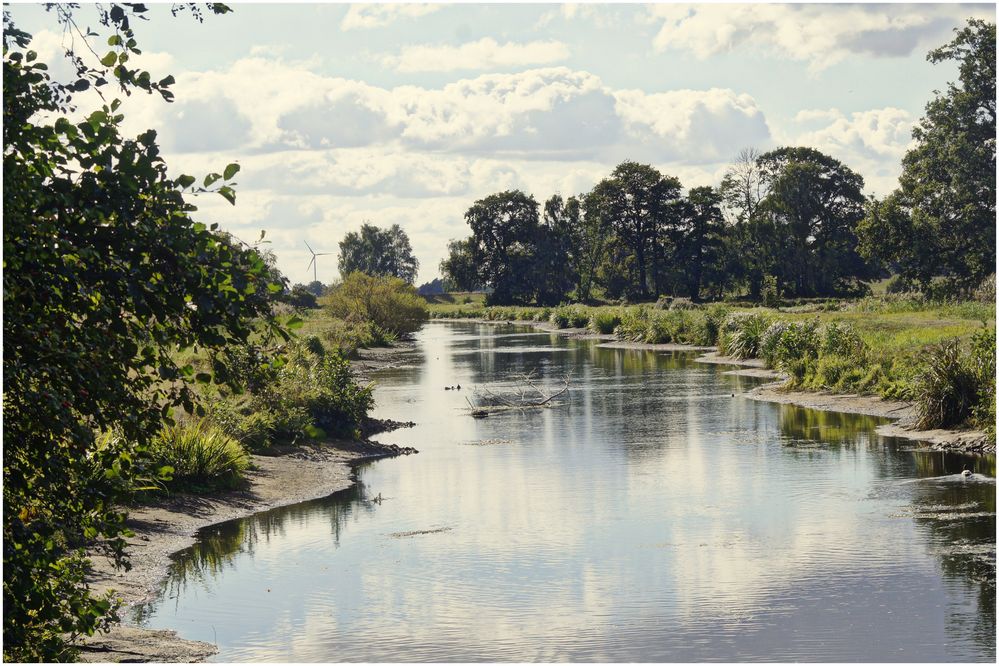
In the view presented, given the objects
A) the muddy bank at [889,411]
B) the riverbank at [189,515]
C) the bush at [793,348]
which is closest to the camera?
the riverbank at [189,515]

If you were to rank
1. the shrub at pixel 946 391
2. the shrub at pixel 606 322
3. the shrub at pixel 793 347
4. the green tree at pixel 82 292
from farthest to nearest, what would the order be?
the shrub at pixel 606 322
the shrub at pixel 793 347
the shrub at pixel 946 391
the green tree at pixel 82 292

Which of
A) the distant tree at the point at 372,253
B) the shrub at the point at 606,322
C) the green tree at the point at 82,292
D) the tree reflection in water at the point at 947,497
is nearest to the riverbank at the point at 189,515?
the green tree at the point at 82,292

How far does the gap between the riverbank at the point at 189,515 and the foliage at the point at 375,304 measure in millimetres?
47887

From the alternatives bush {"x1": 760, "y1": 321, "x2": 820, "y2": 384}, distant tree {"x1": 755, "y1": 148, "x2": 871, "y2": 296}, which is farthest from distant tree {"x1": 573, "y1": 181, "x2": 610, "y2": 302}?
bush {"x1": 760, "y1": 321, "x2": 820, "y2": 384}

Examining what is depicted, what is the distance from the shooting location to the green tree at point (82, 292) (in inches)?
283

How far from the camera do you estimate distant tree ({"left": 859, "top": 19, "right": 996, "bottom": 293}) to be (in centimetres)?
6681

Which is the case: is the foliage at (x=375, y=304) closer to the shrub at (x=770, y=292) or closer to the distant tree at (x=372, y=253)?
the shrub at (x=770, y=292)

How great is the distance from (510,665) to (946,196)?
61187 millimetres

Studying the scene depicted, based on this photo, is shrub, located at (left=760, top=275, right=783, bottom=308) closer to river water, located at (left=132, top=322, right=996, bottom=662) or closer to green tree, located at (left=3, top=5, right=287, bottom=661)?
river water, located at (left=132, top=322, right=996, bottom=662)

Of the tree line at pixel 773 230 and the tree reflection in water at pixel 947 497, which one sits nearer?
the tree reflection in water at pixel 947 497

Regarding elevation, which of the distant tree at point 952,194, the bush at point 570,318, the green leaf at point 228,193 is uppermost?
the distant tree at point 952,194

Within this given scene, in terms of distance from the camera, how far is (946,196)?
6844cm

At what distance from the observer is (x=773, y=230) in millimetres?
112250

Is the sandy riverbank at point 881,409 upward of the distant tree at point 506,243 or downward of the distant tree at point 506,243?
downward
